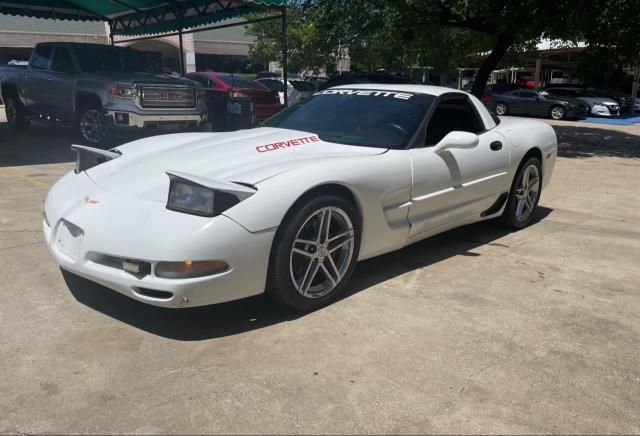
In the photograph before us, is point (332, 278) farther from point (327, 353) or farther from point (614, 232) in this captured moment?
point (614, 232)

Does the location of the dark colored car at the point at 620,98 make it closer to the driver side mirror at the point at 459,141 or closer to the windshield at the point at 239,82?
Answer: the windshield at the point at 239,82

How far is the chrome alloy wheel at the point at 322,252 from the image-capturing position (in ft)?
10.8

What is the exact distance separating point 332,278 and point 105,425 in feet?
5.32

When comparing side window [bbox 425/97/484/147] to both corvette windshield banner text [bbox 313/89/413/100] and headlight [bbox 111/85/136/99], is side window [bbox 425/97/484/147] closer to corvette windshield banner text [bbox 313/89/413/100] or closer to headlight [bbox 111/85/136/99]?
corvette windshield banner text [bbox 313/89/413/100]

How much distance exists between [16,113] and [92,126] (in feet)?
11.3

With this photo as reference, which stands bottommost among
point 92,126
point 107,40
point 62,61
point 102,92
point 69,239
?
point 69,239

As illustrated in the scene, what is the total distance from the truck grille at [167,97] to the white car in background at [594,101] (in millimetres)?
18575

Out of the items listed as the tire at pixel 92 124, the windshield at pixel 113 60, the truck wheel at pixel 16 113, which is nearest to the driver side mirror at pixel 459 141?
the tire at pixel 92 124

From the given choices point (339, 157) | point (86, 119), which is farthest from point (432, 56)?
point (339, 157)

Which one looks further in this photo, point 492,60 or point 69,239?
point 492,60

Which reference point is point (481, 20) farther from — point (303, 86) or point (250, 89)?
point (250, 89)

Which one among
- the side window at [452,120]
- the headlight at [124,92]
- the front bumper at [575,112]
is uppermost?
the headlight at [124,92]

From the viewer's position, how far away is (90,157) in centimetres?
399

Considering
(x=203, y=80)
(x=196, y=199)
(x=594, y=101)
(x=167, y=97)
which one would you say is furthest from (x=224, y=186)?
(x=594, y=101)
